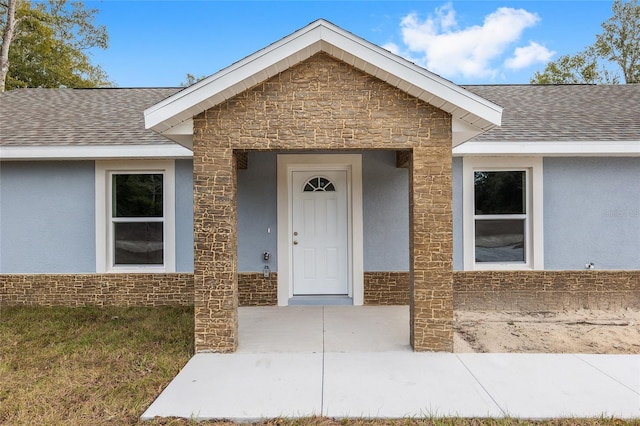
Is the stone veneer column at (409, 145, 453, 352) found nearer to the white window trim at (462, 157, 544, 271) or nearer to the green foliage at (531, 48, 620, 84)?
the white window trim at (462, 157, 544, 271)

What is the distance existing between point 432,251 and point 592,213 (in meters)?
4.27

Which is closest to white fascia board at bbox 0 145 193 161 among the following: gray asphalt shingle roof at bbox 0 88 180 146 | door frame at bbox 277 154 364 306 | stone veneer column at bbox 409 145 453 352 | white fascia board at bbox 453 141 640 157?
gray asphalt shingle roof at bbox 0 88 180 146

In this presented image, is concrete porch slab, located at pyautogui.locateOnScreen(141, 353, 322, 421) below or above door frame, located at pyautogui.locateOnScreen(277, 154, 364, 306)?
below

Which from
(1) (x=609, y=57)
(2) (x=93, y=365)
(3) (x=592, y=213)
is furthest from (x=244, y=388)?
(1) (x=609, y=57)

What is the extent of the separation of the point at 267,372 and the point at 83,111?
24.3 feet

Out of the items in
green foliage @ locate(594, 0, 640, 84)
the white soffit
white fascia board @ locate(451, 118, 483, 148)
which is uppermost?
green foliage @ locate(594, 0, 640, 84)

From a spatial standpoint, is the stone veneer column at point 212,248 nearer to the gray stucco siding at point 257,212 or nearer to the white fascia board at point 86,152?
the white fascia board at point 86,152

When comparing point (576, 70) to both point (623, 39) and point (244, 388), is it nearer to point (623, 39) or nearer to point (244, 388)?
point (623, 39)

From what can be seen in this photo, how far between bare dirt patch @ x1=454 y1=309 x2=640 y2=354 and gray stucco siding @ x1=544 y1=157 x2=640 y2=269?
3.09 ft

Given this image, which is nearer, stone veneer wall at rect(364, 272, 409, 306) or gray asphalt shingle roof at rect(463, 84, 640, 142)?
gray asphalt shingle roof at rect(463, 84, 640, 142)

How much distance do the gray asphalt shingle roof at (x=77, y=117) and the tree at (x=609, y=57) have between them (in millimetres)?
21238

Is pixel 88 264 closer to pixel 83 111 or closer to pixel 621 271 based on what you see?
pixel 83 111

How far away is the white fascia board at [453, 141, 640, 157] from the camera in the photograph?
6320 millimetres

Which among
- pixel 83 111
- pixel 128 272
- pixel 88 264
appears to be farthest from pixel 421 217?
pixel 83 111
